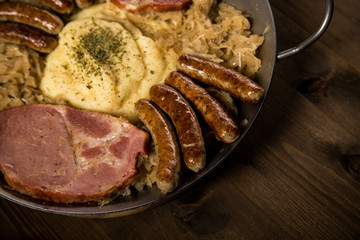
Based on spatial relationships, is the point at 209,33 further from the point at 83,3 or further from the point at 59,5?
the point at 59,5

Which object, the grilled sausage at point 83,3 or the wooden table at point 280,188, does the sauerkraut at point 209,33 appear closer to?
the grilled sausage at point 83,3

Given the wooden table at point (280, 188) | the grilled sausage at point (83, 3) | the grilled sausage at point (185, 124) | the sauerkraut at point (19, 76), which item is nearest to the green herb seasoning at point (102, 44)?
the grilled sausage at point (83, 3)

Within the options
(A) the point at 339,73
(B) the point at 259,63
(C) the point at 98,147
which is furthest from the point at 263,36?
(C) the point at 98,147

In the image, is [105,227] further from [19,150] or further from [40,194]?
[19,150]

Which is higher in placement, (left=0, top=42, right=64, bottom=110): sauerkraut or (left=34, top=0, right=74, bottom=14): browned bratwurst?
(left=34, top=0, right=74, bottom=14): browned bratwurst

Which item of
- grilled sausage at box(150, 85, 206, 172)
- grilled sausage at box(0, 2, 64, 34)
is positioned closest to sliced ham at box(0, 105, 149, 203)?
grilled sausage at box(150, 85, 206, 172)

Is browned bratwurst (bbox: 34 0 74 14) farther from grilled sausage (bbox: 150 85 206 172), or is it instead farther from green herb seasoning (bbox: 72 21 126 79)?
grilled sausage (bbox: 150 85 206 172)

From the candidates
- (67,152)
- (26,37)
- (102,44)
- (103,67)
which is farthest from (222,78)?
(26,37)
